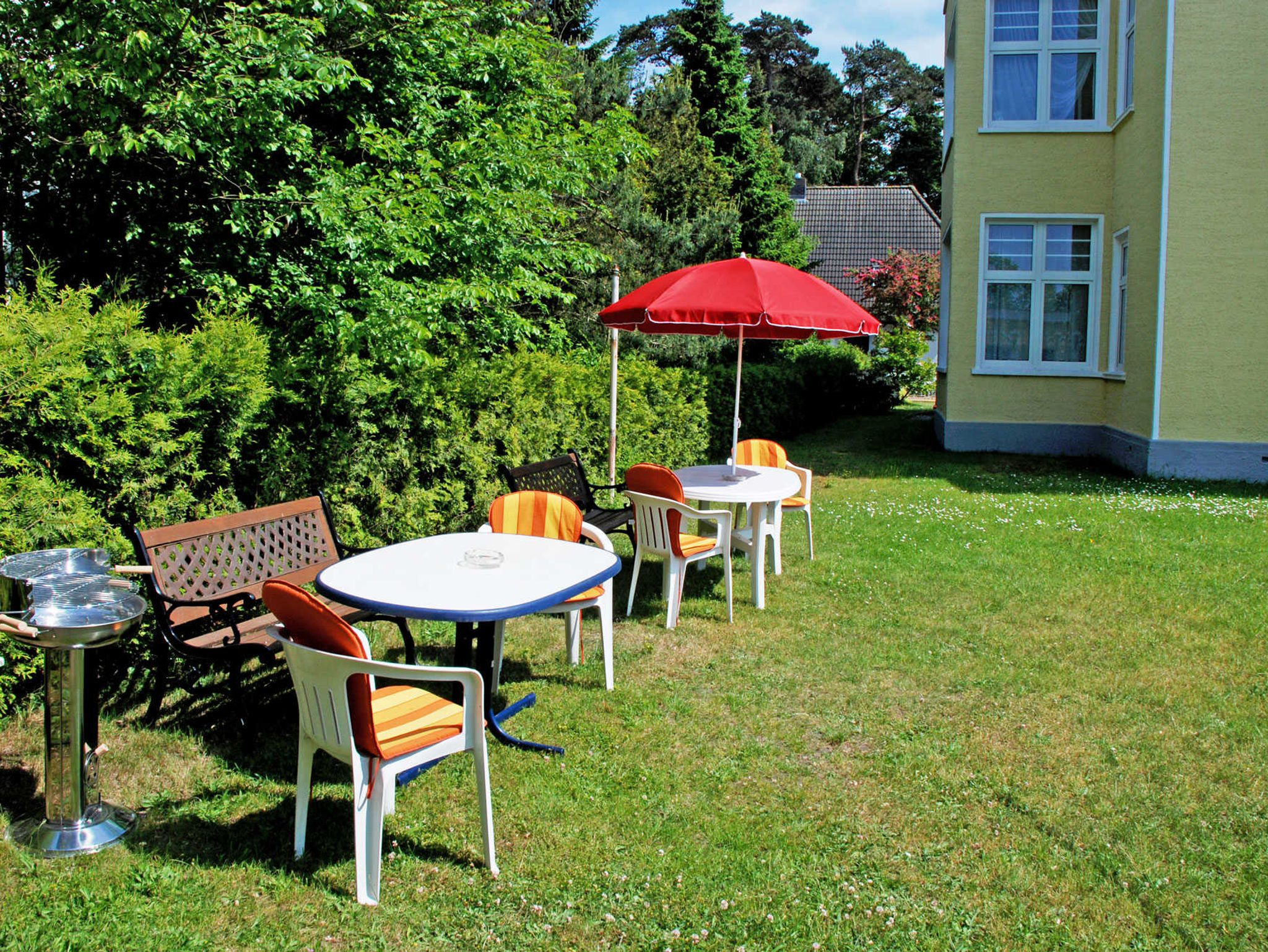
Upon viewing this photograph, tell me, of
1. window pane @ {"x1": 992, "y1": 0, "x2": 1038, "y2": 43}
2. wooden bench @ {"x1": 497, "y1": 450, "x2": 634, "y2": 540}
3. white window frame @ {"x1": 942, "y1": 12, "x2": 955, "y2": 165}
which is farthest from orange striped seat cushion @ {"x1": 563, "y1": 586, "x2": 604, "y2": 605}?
white window frame @ {"x1": 942, "y1": 12, "x2": 955, "y2": 165}

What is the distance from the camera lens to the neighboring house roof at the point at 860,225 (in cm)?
3869

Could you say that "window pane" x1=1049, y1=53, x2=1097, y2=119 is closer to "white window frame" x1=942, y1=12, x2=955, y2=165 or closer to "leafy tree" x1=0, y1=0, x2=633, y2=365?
"white window frame" x1=942, y1=12, x2=955, y2=165

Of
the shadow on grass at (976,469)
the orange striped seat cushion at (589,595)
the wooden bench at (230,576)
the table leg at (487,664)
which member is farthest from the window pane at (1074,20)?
the table leg at (487,664)

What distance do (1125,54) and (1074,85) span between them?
0.87 m

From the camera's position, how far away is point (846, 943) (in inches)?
117

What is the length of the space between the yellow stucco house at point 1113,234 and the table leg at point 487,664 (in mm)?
10075

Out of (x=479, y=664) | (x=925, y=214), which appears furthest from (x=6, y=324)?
(x=925, y=214)

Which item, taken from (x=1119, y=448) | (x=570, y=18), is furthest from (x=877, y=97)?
(x=1119, y=448)

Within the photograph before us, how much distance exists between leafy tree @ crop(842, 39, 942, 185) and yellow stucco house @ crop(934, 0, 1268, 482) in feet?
148

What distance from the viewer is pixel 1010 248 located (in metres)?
14.4

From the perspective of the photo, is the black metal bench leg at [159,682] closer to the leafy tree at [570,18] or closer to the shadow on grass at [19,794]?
the shadow on grass at [19,794]

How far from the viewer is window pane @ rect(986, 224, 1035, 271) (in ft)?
46.8

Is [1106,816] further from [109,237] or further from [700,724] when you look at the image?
[109,237]

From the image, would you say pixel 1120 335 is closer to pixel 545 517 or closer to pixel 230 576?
pixel 545 517
